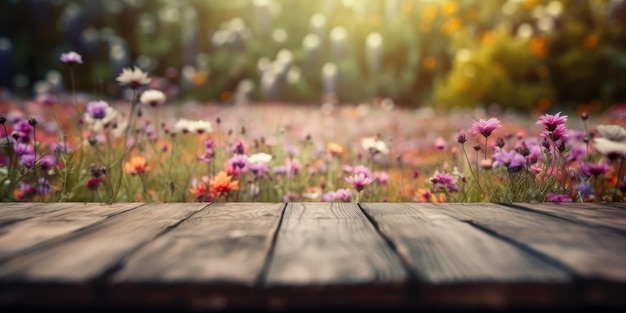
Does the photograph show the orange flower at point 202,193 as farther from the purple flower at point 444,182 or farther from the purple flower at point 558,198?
the purple flower at point 558,198

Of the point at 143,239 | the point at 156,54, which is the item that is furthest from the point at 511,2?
the point at 143,239

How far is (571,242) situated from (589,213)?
1.37 ft

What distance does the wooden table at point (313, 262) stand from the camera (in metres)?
0.82

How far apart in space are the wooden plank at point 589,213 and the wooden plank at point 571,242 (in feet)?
0.19

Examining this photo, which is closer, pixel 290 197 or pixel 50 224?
pixel 50 224

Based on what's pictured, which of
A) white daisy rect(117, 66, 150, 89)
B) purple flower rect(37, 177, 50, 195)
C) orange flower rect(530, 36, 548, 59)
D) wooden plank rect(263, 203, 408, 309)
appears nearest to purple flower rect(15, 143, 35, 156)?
purple flower rect(37, 177, 50, 195)

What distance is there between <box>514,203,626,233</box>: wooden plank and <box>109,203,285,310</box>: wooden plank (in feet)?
2.52

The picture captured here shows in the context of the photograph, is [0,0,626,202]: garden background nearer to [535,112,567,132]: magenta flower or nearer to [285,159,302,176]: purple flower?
[285,159,302,176]: purple flower

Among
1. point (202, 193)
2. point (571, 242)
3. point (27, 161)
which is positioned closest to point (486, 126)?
point (571, 242)

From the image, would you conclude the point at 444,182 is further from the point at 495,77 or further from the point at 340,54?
the point at 340,54

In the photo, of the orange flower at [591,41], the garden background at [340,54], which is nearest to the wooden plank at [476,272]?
the garden background at [340,54]

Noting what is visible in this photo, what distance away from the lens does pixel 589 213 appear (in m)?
1.42

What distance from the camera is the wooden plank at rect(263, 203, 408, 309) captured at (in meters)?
0.82

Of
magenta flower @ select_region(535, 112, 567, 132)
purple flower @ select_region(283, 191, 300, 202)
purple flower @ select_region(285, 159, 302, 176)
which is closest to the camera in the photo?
magenta flower @ select_region(535, 112, 567, 132)
